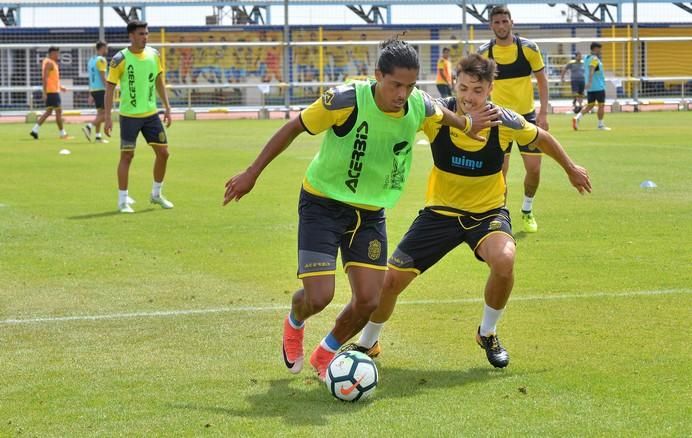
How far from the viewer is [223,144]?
2527 cm

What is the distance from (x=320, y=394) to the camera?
621cm

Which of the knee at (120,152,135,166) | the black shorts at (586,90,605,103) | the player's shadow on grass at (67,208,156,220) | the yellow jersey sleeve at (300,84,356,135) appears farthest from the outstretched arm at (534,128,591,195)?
the black shorts at (586,90,605,103)

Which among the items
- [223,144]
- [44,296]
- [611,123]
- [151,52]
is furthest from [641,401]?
[611,123]

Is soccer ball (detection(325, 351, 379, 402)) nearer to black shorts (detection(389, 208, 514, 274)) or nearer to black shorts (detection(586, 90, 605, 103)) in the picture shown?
black shorts (detection(389, 208, 514, 274))

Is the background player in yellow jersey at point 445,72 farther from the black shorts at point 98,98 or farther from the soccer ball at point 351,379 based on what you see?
the soccer ball at point 351,379

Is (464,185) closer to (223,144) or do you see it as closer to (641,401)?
(641,401)

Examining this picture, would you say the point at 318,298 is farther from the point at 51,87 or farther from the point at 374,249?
the point at 51,87

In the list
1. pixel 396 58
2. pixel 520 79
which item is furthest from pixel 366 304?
pixel 520 79

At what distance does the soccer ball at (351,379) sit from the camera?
5.95 metres

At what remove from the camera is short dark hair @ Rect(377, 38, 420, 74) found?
19.8 ft

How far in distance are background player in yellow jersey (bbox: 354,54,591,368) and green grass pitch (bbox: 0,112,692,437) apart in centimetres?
33

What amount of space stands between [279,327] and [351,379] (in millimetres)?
1956

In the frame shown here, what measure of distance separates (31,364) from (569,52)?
1387 inches

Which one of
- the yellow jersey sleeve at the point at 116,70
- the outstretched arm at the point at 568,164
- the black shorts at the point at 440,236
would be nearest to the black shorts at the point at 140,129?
the yellow jersey sleeve at the point at 116,70
